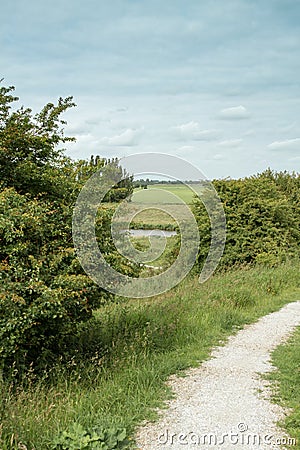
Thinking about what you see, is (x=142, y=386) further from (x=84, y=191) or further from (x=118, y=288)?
(x=84, y=191)

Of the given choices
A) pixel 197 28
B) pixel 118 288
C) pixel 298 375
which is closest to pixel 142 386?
pixel 118 288

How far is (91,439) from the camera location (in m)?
3.48

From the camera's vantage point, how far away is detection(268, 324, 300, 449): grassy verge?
407 cm

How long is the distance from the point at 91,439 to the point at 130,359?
2.02 metres

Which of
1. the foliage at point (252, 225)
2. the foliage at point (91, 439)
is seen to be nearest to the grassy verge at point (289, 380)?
the foliage at point (91, 439)

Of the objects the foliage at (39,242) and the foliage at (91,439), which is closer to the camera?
the foliage at (91,439)

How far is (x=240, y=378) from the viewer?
5203mm

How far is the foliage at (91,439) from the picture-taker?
3.46 m

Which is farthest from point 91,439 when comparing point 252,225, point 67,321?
point 252,225

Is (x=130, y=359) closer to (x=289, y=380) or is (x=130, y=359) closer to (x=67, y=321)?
(x=67, y=321)

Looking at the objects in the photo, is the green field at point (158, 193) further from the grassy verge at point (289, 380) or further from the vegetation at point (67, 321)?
the grassy verge at point (289, 380)

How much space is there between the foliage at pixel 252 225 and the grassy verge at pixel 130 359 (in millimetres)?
2700

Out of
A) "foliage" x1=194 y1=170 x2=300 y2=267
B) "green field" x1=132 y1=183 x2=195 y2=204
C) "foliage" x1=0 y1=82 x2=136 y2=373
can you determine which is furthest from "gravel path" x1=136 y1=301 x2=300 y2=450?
"foliage" x1=194 y1=170 x2=300 y2=267

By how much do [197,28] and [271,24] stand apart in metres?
2.12
